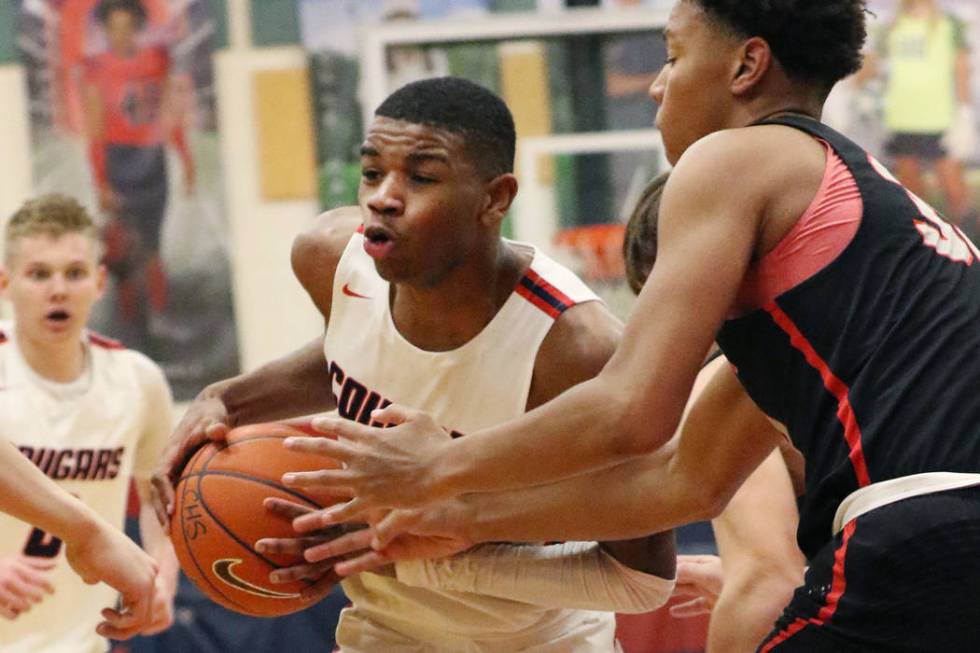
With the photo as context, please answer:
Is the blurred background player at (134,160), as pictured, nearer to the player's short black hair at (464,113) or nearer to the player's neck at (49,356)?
the player's neck at (49,356)

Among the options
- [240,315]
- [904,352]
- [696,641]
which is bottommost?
[696,641]

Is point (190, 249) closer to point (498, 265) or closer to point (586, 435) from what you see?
point (498, 265)

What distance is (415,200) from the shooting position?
2988mm

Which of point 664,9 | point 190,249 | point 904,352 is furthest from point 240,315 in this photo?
point 904,352

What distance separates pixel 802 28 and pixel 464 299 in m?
1.09

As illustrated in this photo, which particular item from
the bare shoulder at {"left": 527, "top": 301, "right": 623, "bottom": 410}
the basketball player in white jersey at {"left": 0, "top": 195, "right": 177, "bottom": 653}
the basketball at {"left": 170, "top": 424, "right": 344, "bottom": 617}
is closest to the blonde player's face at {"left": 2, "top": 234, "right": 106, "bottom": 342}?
the basketball player in white jersey at {"left": 0, "top": 195, "right": 177, "bottom": 653}

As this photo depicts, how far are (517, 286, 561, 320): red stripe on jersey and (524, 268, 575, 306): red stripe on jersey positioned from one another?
3 centimetres

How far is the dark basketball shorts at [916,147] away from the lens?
8.08 meters

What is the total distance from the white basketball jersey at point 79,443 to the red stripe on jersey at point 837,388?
10.9 ft

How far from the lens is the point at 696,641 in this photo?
241 inches

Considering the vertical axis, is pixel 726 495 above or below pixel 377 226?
below

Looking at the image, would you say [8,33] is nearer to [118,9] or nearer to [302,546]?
[118,9]

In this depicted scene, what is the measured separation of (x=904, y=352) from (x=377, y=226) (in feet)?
4.16

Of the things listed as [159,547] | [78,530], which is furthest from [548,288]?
[159,547]
